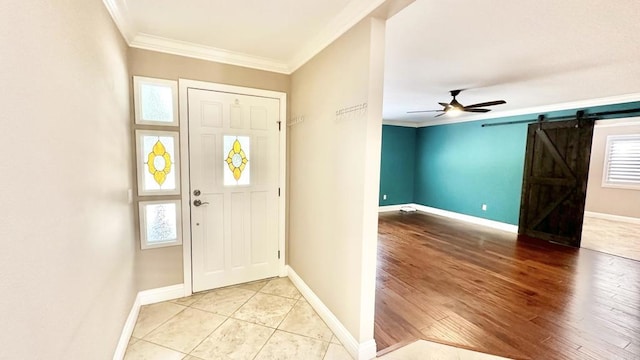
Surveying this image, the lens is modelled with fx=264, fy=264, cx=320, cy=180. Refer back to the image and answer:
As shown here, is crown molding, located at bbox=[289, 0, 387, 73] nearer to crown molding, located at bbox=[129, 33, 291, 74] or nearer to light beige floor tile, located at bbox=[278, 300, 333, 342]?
crown molding, located at bbox=[129, 33, 291, 74]

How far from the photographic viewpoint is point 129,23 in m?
2.13

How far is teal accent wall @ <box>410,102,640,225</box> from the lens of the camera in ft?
18.1

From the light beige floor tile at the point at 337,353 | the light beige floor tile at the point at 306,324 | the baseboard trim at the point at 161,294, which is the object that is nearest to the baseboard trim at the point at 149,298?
the baseboard trim at the point at 161,294

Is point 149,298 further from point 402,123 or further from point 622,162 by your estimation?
point 622,162

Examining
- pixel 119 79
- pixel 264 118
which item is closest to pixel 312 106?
pixel 264 118

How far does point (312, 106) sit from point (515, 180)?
16.9ft

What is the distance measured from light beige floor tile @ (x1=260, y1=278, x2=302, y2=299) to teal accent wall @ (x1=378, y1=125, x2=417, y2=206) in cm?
481

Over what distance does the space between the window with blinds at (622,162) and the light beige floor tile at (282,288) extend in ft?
27.5

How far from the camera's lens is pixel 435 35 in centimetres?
233

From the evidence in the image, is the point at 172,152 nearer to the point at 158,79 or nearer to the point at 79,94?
the point at 158,79

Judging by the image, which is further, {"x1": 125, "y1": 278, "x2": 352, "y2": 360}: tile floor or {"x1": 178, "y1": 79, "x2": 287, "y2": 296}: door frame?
{"x1": 178, "y1": 79, "x2": 287, "y2": 296}: door frame

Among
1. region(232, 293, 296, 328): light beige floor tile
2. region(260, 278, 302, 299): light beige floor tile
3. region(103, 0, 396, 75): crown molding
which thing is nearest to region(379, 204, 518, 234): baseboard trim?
region(260, 278, 302, 299): light beige floor tile

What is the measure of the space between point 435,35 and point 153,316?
357cm

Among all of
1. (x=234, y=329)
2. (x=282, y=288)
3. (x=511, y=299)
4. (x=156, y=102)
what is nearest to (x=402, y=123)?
(x=511, y=299)
